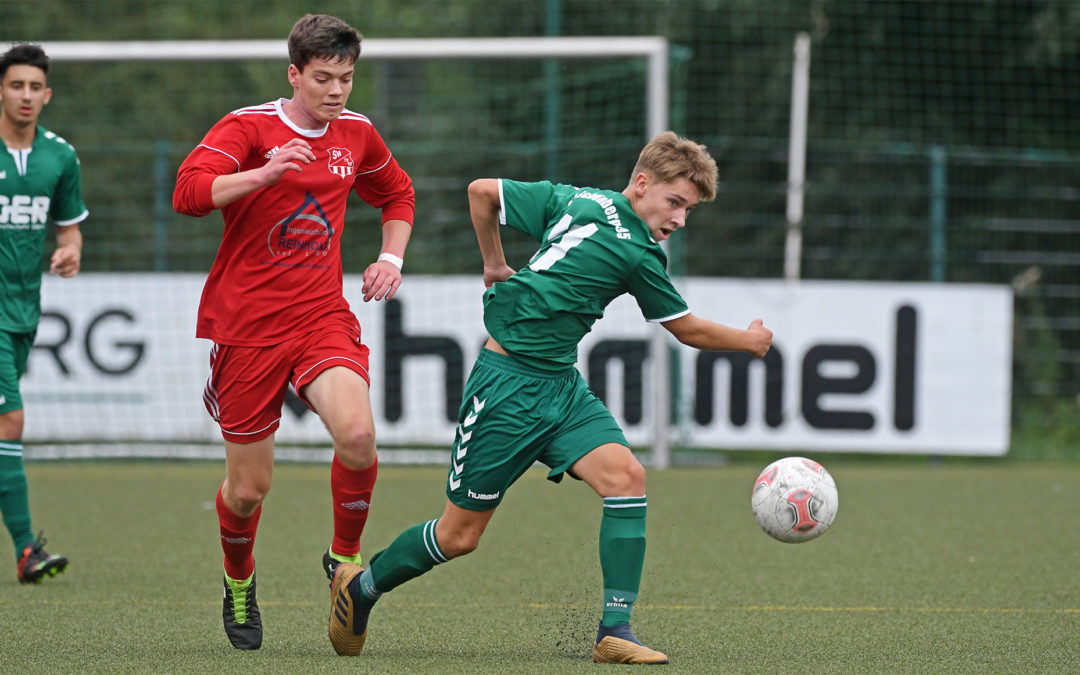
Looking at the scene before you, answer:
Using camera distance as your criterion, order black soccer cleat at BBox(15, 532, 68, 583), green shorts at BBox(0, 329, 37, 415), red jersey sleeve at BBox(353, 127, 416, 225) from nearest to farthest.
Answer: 1. red jersey sleeve at BBox(353, 127, 416, 225)
2. black soccer cleat at BBox(15, 532, 68, 583)
3. green shorts at BBox(0, 329, 37, 415)

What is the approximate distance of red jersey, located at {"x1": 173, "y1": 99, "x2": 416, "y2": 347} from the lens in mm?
4617

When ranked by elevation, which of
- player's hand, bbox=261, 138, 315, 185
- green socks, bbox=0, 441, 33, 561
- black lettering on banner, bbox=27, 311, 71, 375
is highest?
player's hand, bbox=261, 138, 315, 185

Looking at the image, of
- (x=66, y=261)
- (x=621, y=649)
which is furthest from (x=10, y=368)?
(x=621, y=649)

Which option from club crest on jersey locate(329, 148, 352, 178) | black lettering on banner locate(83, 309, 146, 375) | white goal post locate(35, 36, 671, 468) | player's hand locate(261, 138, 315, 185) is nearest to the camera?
player's hand locate(261, 138, 315, 185)

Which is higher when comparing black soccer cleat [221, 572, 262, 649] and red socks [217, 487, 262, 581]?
red socks [217, 487, 262, 581]

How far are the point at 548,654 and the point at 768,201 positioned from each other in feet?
33.5

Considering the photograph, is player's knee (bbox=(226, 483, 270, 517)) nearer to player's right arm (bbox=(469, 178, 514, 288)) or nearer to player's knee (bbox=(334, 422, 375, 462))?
player's knee (bbox=(334, 422, 375, 462))

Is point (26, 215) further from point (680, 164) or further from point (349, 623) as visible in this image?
point (680, 164)

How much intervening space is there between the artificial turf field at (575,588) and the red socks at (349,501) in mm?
349

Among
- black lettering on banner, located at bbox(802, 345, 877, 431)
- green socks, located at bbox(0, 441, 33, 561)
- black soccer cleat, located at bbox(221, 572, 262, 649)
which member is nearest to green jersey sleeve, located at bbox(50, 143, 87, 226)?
green socks, located at bbox(0, 441, 33, 561)

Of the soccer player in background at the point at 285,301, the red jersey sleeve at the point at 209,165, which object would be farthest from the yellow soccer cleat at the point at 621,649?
the red jersey sleeve at the point at 209,165

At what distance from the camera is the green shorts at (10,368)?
608 centimetres

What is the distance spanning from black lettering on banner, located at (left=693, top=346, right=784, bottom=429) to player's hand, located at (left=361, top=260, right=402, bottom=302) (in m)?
6.54

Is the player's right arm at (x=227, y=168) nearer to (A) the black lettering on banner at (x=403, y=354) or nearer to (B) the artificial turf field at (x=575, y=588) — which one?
(B) the artificial turf field at (x=575, y=588)
